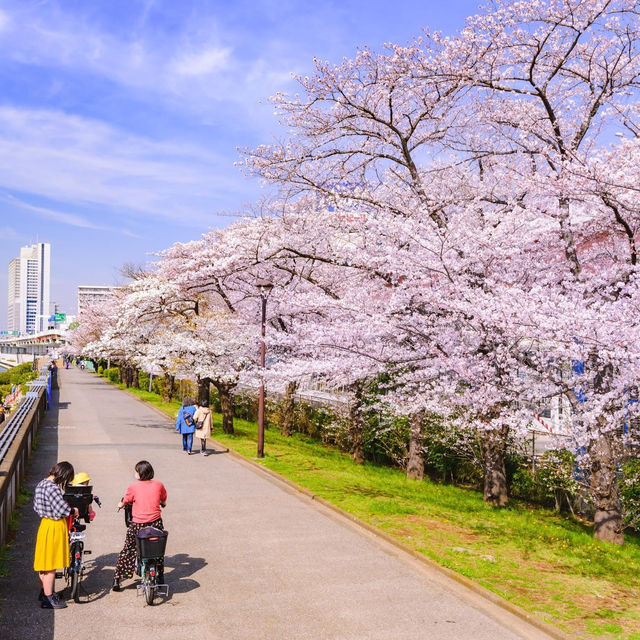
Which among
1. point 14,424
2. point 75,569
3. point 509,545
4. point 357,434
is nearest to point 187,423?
point 14,424

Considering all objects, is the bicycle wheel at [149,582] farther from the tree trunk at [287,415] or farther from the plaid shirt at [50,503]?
the tree trunk at [287,415]

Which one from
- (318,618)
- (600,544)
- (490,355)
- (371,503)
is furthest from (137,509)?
(600,544)

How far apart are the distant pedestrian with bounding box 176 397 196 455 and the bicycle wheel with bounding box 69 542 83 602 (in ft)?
36.8

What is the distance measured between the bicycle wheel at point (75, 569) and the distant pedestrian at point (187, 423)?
36.8 ft

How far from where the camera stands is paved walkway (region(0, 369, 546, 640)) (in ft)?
20.6

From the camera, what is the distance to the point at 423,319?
12594 millimetres

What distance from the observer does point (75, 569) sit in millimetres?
6957

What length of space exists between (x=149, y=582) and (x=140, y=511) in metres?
0.76

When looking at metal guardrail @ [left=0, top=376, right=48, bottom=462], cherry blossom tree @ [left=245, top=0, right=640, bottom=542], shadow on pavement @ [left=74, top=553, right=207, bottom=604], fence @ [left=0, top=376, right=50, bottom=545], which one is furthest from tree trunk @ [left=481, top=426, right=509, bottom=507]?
metal guardrail @ [left=0, top=376, right=48, bottom=462]

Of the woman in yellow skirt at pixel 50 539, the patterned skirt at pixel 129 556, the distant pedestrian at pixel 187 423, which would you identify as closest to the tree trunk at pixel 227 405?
the distant pedestrian at pixel 187 423

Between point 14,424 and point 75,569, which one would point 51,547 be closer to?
point 75,569

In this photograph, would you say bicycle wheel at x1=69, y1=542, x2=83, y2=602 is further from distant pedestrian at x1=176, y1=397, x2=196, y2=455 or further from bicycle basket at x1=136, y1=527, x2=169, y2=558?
distant pedestrian at x1=176, y1=397, x2=196, y2=455

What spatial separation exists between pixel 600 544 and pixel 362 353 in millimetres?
5705

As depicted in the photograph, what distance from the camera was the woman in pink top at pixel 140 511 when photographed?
23.5 ft
